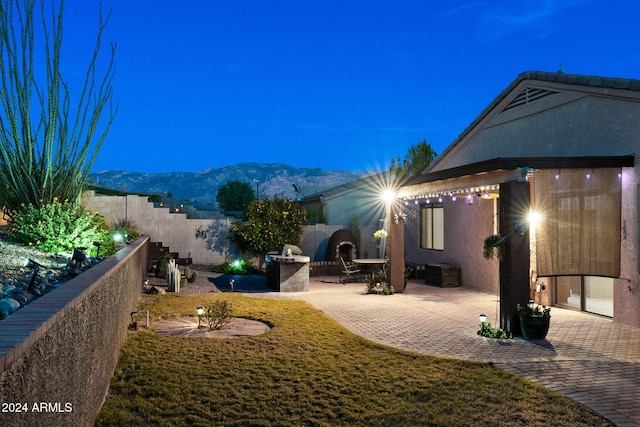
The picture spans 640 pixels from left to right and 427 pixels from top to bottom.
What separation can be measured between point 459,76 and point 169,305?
104 meters

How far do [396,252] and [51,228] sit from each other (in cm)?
873

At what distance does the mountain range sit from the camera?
502 feet

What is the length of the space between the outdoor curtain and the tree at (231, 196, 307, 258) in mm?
10925

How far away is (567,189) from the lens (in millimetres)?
9078

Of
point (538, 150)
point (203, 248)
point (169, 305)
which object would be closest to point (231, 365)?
point (169, 305)

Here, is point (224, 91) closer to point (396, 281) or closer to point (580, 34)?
Result: point (580, 34)

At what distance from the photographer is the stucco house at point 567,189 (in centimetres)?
867

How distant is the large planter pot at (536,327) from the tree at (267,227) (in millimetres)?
11301

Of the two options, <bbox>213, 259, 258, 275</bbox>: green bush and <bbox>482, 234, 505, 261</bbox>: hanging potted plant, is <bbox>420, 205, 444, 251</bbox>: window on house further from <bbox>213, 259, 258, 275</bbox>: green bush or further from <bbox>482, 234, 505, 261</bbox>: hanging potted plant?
<bbox>482, 234, 505, 261</bbox>: hanging potted plant

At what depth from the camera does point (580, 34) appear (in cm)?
6788

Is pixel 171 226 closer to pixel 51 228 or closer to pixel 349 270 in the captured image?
pixel 349 270

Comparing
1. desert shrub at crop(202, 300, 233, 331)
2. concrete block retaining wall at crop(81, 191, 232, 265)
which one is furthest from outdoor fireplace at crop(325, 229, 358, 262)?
desert shrub at crop(202, 300, 233, 331)

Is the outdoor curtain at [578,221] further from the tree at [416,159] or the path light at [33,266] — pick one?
the tree at [416,159]

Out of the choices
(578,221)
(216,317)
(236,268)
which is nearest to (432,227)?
(236,268)
